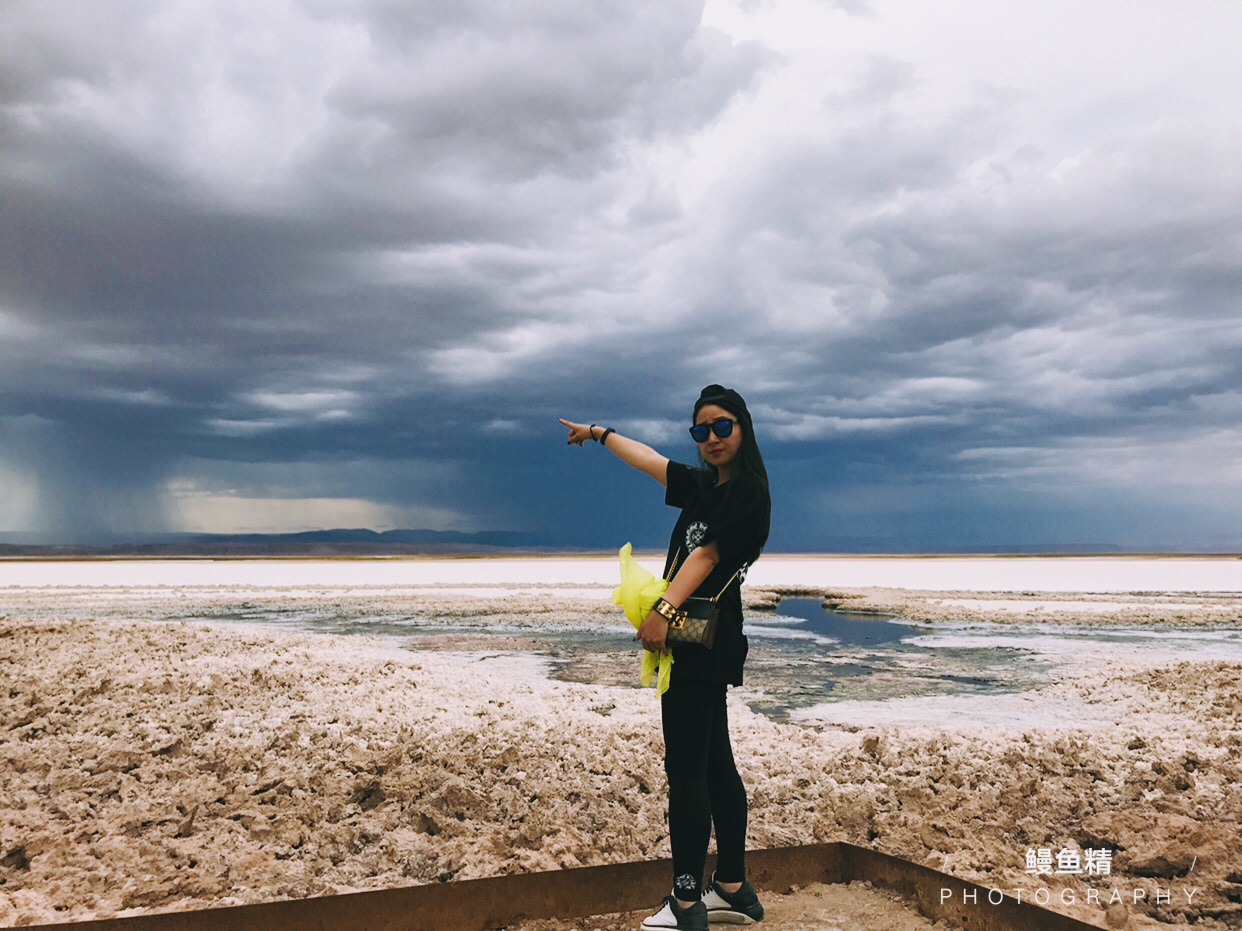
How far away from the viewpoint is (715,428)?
276cm

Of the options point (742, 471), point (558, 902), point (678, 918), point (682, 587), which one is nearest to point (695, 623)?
point (682, 587)

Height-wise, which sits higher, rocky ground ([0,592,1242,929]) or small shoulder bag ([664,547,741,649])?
small shoulder bag ([664,547,741,649])

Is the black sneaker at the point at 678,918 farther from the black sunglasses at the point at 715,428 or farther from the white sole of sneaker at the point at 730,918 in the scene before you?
the black sunglasses at the point at 715,428

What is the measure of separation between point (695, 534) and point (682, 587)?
225mm

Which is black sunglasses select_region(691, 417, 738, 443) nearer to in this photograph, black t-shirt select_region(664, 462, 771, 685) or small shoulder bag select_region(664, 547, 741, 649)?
black t-shirt select_region(664, 462, 771, 685)

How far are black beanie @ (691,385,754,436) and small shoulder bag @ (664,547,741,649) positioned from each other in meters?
0.60

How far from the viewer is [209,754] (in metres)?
5.23

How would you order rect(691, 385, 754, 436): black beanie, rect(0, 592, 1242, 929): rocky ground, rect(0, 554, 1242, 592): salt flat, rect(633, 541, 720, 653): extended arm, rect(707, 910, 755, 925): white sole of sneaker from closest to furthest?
rect(633, 541, 720, 653): extended arm, rect(691, 385, 754, 436): black beanie, rect(707, 910, 755, 925): white sole of sneaker, rect(0, 592, 1242, 929): rocky ground, rect(0, 554, 1242, 592): salt flat

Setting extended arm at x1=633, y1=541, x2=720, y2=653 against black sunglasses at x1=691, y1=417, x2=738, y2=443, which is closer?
extended arm at x1=633, y1=541, x2=720, y2=653

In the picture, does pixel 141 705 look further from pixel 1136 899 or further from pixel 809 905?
pixel 1136 899

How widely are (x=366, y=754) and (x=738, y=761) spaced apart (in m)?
2.27

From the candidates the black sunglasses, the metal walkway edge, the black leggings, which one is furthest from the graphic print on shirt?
the metal walkway edge

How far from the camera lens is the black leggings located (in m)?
2.67

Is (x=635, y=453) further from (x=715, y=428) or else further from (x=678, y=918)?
(x=678, y=918)
